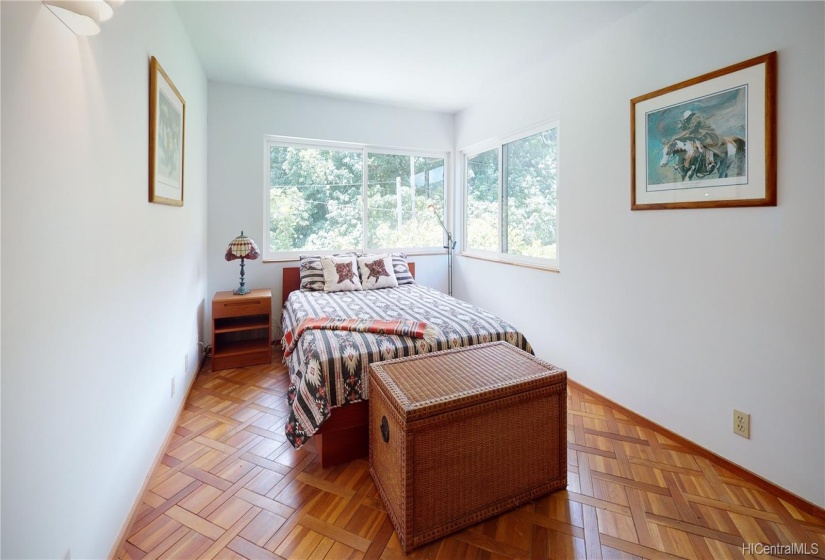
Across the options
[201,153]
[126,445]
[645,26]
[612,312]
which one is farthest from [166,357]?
[645,26]

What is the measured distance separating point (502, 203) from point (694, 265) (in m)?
1.92

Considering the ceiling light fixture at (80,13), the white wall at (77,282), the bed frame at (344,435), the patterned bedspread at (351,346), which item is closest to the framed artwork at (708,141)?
the patterned bedspread at (351,346)

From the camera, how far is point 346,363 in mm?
1872

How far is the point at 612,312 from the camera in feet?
8.29

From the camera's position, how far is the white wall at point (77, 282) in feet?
2.95

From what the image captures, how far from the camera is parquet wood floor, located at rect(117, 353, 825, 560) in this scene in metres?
1.41

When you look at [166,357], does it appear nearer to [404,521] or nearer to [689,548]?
[404,521]

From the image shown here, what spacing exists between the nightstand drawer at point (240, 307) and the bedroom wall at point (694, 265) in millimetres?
2307

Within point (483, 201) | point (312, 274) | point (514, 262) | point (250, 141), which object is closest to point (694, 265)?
point (514, 262)

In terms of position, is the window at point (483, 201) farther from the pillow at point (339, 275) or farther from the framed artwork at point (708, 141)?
the framed artwork at point (708, 141)

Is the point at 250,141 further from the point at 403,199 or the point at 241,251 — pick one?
the point at 403,199

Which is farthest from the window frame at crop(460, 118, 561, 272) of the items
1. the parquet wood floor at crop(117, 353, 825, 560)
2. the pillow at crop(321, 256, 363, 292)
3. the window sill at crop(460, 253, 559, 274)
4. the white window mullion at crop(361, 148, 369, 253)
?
the parquet wood floor at crop(117, 353, 825, 560)

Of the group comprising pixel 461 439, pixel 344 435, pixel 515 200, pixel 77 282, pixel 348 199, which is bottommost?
pixel 344 435

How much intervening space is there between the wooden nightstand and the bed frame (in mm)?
1476
